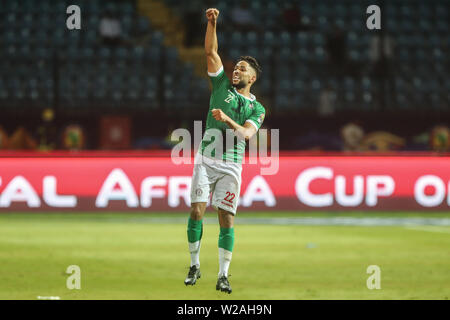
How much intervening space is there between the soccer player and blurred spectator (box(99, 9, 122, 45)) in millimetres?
15693

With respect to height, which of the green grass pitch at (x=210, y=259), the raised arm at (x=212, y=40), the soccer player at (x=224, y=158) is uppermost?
the raised arm at (x=212, y=40)

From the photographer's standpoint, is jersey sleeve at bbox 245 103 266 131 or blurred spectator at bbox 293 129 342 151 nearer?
jersey sleeve at bbox 245 103 266 131

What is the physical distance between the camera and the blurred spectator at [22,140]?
68.5 ft

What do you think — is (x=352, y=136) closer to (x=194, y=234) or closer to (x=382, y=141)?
(x=382, y=141)

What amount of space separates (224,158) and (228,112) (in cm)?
50

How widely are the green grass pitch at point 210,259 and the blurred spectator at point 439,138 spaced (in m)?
5.70

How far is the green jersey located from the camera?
8.20 meters

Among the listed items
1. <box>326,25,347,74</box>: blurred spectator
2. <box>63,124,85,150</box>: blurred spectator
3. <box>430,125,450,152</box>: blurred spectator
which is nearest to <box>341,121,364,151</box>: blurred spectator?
<box>430,125,450,152</box>: blurred spectator

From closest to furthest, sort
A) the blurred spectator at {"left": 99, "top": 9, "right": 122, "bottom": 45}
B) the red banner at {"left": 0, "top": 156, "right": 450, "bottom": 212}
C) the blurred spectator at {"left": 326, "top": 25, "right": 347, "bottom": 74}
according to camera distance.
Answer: the red banner at {"left": 0, "top": 156, "right": 450, "bottom": 212}
the blurred spectator at {"left": 326, "top": 25, "right": 347, "bottom": 74}
the blurred spectator at {"left": 99, "top": 9, "right": 122, "bottom": 45}

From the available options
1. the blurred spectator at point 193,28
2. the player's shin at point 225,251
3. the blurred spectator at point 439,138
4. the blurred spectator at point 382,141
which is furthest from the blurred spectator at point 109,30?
the player's shin at point 225,251

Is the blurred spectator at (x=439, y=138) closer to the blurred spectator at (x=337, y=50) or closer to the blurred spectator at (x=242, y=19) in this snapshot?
the blurred spectator at (x=337, y=50)

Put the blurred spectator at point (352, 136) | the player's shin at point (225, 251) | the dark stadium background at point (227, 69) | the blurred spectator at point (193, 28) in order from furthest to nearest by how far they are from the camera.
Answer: the blurred spectator at point (193, 28) < the dark stadium background at point (227, 69) < the blurred spectator at point (352, 136) < the player's shin at point (225, 251)

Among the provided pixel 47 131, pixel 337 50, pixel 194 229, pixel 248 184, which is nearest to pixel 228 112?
pixel 194 229

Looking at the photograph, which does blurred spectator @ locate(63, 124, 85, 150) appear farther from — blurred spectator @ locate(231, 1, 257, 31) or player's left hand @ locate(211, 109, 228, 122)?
player's left hand @ locate(211, 109, 228, 122)
